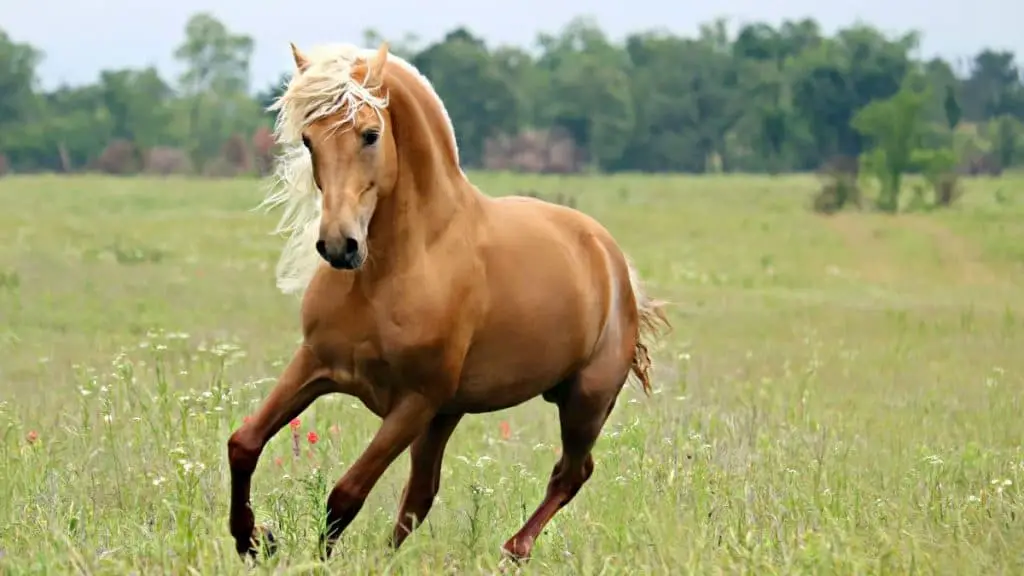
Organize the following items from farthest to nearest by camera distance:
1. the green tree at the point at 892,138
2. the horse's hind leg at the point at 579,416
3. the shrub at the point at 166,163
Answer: the shrub at the point at 166,163
the green tree at the point at 892,138
the horse's hind leg at the point at 579,416

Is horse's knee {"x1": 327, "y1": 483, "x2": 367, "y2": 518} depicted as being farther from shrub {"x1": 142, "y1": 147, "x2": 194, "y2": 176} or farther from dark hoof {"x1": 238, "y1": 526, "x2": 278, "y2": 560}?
shrub {"x1": 142, "y1": 147, "x2": 194, "y2": 176}

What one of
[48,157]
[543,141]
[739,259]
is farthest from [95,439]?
[48,157]

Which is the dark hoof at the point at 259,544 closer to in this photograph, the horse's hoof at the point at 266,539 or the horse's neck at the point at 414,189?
the horse's hoof at the point at 266,539

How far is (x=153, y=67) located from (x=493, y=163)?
47.0m

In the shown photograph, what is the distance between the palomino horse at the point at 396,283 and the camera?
210 inches

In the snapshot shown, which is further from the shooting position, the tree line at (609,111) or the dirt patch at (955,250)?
the tree line at (609,111)

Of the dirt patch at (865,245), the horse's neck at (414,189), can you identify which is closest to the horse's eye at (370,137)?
the horse's neck at (414,189)

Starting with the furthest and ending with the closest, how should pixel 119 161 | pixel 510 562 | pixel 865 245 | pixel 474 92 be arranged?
pixel 474 92 → pixel 119 161 → pixel 865 245 → pixel 510 562

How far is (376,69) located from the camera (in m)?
5.46

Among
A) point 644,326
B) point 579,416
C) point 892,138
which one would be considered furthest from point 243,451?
point 892,138

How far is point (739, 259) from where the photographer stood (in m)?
31.5

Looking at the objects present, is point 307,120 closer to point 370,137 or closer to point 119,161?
point 370,137

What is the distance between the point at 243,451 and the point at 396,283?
0.87m

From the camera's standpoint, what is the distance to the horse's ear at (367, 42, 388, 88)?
5.46m
